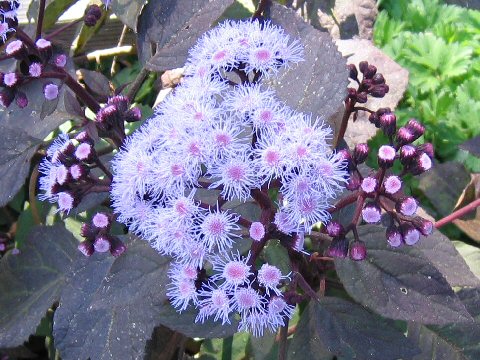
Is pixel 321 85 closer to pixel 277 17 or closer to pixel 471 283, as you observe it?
pixel 277 17

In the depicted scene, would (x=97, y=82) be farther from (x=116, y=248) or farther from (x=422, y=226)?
(x=422, y=226)

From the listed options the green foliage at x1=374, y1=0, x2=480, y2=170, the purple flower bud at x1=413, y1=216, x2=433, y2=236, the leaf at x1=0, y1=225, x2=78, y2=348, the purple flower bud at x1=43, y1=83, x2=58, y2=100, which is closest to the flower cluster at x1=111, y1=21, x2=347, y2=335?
the purple flower bud at x1=413, y1=216, x2=433, y2=236

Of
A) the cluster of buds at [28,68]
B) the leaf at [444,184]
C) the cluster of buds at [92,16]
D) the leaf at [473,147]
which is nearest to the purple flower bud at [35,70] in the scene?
the cluster of buds at [28,68]

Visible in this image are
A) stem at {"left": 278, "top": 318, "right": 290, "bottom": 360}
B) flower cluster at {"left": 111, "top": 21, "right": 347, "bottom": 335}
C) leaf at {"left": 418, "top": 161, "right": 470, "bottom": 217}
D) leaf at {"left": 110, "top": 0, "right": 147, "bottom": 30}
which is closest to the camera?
flower cluster at {"left": 111, "top": 21, "right": 347, "bottom": 335}

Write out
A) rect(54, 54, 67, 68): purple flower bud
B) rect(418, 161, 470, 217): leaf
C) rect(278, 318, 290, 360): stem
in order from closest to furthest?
rect(278, 318, 290, 360): stem < rect(54, 54, 67, 68): purple flower bud < rect(418, 161, 470, 217): leaf

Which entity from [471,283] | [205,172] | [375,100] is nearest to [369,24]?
[375,100]

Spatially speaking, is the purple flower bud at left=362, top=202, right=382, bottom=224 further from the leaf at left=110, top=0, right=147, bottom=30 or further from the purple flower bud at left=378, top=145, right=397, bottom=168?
the leaf at left=110, top=0, right=147, bottom=30
